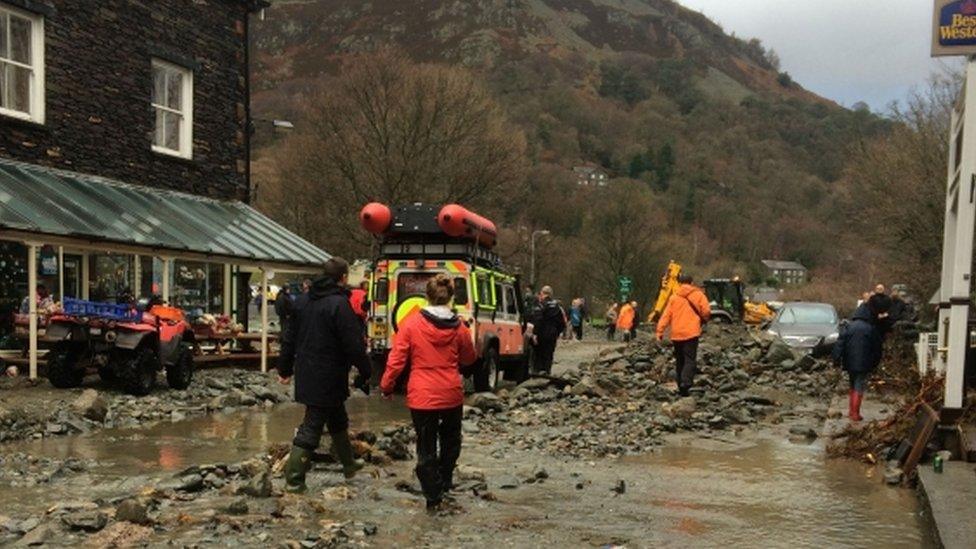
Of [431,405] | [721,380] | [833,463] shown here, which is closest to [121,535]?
[431,405]

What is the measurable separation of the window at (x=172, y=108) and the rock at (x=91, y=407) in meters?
9.00

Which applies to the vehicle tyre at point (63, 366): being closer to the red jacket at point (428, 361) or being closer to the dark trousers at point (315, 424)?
the dark trousers at point (315, 424)

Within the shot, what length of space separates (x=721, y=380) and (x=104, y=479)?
11702 millimetres

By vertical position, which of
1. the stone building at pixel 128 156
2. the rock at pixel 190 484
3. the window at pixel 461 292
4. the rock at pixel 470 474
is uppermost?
the stone building at pixel 128 156

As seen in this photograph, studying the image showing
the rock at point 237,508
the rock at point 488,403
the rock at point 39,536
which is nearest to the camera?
the rock at point 39,536

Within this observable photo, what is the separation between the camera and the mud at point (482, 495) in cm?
638

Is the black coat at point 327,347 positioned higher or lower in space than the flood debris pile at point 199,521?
higher

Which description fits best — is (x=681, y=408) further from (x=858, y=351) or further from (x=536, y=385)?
(x=536, y=385)

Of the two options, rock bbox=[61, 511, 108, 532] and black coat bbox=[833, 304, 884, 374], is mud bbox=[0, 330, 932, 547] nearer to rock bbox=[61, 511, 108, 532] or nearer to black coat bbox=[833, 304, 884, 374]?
rock bbox=[61, 511, 108, 532]

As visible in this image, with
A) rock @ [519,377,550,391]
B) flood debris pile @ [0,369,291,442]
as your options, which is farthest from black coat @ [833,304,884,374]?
flood debris pile @ [0,369,291,442]

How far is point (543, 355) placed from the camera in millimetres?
20953

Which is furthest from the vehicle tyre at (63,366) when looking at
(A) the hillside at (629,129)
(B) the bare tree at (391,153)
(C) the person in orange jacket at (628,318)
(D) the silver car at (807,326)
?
(A) the hillside at (629,129)

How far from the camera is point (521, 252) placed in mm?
52750

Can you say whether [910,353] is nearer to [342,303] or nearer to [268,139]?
[342,303]
